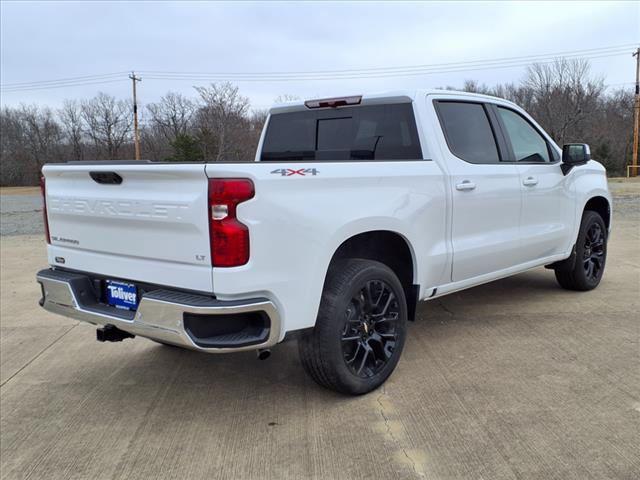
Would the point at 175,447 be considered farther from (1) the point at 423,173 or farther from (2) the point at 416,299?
(1) the point at 423,173

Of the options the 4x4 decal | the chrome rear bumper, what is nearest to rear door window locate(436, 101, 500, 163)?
the 4x4 decal

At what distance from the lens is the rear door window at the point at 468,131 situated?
14.7 feet

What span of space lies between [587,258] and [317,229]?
4143 millimetres

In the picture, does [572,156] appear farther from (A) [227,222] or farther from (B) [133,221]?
(B) [133,221]

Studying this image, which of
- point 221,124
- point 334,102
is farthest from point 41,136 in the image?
point 334,102

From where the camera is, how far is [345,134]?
473 centimetres

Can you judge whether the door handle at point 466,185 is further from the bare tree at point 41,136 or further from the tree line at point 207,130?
the bare tree at point 41,136

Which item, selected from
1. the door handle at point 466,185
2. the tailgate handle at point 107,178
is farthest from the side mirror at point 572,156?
the tailgate handle at point 107,178

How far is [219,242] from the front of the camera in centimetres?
288

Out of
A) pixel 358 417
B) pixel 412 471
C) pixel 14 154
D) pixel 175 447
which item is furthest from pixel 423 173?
pixel 14 154

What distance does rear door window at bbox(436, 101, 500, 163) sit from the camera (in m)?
4.49

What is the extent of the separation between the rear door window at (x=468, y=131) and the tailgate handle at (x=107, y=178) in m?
2.43

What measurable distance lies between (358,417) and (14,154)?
68.0 m

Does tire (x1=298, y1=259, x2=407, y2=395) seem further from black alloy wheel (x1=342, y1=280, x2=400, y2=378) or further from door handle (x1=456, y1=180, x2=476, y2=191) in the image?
door handle (x1=456, y1=180, x2=476, y2=191)
